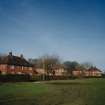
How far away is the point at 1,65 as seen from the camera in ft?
326

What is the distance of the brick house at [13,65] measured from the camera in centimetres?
9850

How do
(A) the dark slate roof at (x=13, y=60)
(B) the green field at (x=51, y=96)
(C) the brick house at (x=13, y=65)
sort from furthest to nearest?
(A) the dark slate roof at (x=13, y=60)
(C) the brick house at (x=13, y=65)
(B) the green field at (x=51, y=96)

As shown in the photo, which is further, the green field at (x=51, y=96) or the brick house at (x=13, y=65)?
the brick house at (x=13, y=65)

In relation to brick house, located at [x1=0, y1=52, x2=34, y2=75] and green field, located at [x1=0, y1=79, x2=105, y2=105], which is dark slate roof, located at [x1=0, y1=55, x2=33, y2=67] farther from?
green field, located at [x1=0, y1=79, x2=105, y2=105]

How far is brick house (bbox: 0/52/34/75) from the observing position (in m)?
98.5

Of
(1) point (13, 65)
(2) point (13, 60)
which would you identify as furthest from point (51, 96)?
(2) point (13, 60)

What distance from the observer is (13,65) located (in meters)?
101

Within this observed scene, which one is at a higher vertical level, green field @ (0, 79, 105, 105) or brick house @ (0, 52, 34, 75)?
brick house @ (0, 52, 34, 75)

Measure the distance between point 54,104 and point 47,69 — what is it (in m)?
99.0

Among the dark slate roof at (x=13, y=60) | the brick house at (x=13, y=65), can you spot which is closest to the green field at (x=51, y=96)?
the brick house at (x=13, y=65)

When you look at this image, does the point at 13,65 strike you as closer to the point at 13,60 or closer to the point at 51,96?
the point at 13,60

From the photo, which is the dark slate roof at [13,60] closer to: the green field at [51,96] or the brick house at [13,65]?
the brick house at [13,65]

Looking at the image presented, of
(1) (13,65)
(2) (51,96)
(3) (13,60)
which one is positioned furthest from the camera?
(3) (13,60)

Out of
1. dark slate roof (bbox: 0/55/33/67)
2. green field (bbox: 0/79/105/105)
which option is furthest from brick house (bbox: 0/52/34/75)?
green field (bbox: 0/79/105/105)
